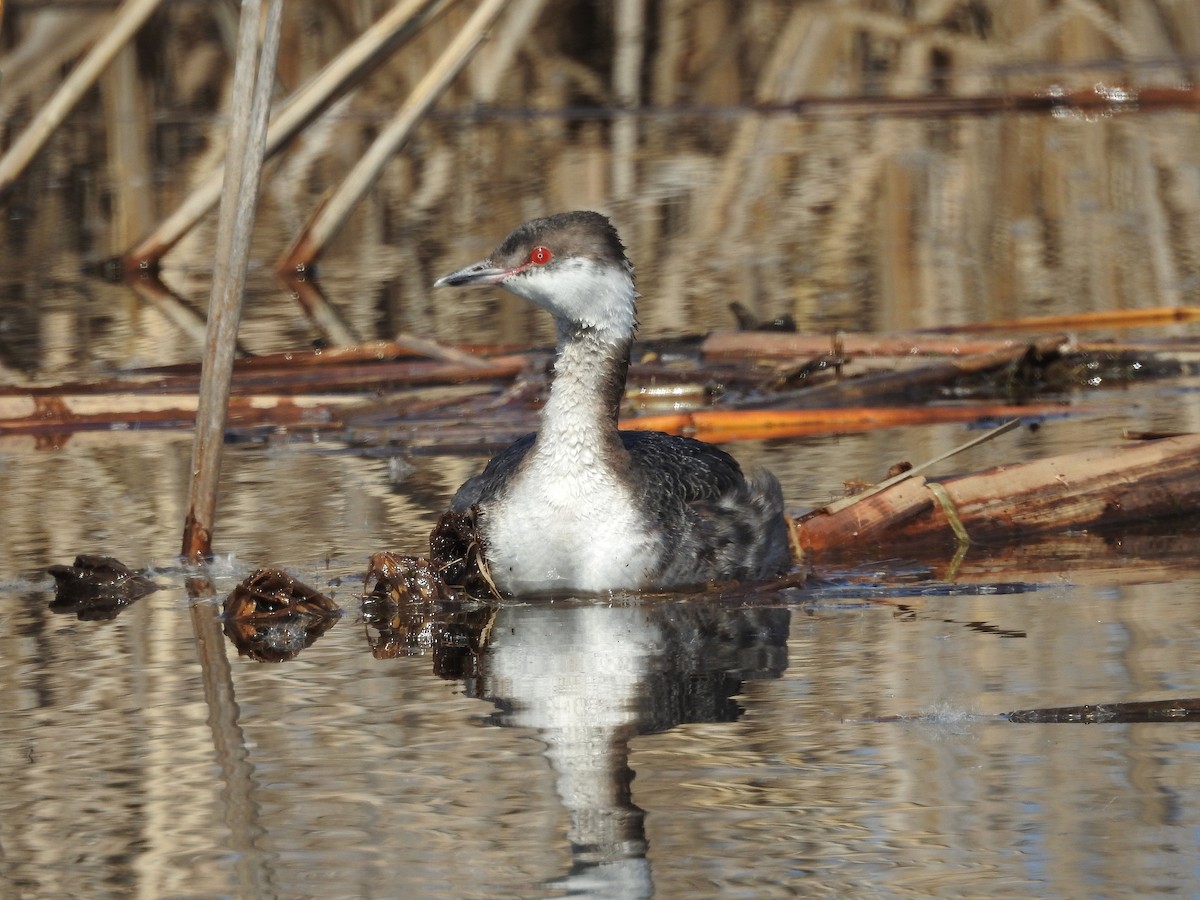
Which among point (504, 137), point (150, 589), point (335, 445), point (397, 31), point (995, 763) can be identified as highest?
point (504, 137)

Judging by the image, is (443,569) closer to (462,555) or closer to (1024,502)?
(462,555)

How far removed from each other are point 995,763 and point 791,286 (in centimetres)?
752

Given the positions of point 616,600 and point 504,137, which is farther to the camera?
point 504,137

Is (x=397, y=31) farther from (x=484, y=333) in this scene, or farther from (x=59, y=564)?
(x=59, y=564)

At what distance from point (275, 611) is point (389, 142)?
5.44 meters

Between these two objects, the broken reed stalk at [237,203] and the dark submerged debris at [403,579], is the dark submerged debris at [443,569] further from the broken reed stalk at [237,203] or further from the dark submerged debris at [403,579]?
the broken reed stalk at [237,203]

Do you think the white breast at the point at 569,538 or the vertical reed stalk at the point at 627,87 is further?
the vertical reed stalk at the point at 627,87

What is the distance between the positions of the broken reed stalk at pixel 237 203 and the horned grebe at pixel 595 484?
74cm

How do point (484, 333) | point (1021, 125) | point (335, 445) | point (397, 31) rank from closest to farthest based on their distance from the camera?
point (335, 445) → point (397, 31) → point (484, 333) → point (1021, 125)

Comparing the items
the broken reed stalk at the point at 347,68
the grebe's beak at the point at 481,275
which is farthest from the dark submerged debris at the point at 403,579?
the broken reed stalk at the point at 347,68

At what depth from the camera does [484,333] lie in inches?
429

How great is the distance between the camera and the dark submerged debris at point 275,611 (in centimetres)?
596

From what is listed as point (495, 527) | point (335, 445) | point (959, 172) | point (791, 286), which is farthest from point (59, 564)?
point (959, 172)

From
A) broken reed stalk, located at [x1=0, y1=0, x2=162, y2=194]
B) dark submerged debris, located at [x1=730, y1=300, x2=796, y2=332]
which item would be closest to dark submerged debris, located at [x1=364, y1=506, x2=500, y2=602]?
dark submerged debris, located at [x1=730, y1=300, x2=796, y2=332]
